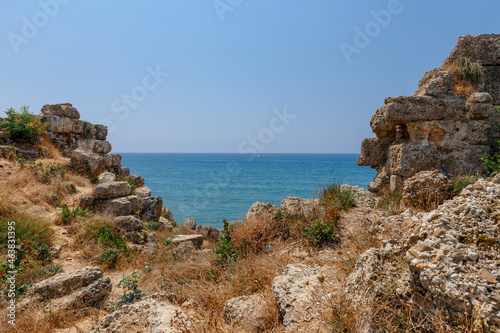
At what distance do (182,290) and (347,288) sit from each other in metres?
2.69

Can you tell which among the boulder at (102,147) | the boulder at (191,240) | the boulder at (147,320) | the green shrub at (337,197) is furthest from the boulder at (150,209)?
the boulder at (147,320)

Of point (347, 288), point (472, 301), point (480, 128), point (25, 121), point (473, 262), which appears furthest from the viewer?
point (25, 121)

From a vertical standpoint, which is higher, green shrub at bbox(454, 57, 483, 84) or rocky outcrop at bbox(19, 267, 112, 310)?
green shrub at bbox(454, 57, 483, 84)

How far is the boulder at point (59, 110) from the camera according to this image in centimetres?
1185

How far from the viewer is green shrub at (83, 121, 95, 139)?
12.8m

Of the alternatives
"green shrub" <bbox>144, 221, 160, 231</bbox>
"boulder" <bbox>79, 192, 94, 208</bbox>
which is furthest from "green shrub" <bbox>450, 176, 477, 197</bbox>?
"boulder" <bbox>79, 192, 94, 208</bbox>

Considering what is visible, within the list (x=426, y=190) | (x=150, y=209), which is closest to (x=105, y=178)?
(x=150, y=209)

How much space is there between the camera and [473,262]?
2.38 metres

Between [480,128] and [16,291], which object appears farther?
[480,128]

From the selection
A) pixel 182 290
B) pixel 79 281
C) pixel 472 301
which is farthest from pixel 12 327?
pixel 472 301

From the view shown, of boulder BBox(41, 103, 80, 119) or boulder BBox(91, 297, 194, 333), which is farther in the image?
boulder BBox(41, 103, 80, 119)

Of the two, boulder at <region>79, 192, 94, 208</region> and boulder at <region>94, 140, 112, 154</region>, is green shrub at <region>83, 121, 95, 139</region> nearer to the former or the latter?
boulder at <region>94, 140, 112, 154</region>

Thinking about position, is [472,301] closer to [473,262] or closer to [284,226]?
[473,262]

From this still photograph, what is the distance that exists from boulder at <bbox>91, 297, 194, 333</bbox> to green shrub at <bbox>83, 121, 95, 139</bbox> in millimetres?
11847
